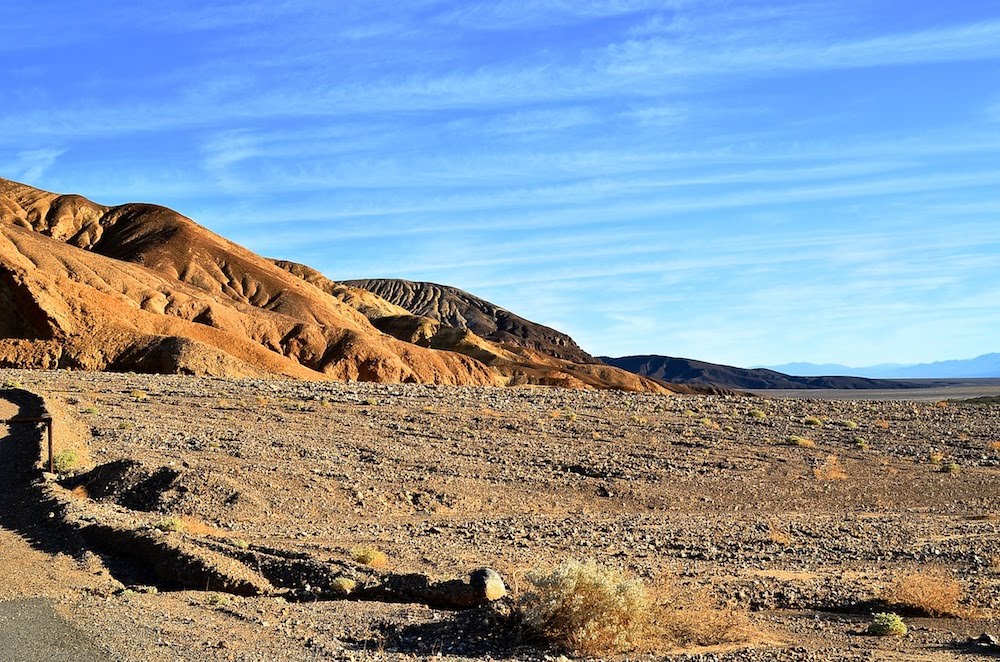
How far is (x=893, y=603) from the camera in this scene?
11742 millimetres

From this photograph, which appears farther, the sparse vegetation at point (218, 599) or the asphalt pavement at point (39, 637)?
the sparse vegetation at point (218, 599)

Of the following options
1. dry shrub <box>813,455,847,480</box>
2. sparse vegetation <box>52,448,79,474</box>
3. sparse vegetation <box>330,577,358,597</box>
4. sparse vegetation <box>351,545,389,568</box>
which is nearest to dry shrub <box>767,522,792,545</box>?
sparse vegetation <box>351,545,389,568</box>

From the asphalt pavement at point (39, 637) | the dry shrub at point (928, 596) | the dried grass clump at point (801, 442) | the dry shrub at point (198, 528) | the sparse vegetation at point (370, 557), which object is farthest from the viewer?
the dried grass clump at point (801, 442)

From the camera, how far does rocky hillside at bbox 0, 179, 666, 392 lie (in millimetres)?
53781

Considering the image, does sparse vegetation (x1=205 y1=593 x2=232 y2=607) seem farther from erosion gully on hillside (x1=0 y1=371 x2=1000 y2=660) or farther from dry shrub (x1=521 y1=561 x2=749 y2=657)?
dry shrub (x1=521 y1=561 x2=749 y2=657)

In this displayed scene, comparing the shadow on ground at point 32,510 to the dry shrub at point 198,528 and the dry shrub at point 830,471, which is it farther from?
the dry shrub at point 830,471

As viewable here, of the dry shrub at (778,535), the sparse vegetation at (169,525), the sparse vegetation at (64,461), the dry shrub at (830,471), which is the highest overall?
the sparse vegetation at (64,461)

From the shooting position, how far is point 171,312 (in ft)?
248

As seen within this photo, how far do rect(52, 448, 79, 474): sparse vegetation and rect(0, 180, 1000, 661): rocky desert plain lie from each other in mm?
51

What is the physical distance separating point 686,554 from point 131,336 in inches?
1834

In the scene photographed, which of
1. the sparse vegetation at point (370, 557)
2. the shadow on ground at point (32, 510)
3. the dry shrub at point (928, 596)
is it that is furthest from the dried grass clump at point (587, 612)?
the shadow on ground at point (32, 510)

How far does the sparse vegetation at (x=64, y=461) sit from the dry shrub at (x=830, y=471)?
17851 mm

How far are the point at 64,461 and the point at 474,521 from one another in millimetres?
8390

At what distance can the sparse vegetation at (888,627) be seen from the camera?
10.5 m
